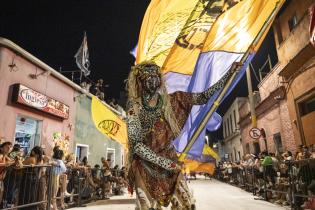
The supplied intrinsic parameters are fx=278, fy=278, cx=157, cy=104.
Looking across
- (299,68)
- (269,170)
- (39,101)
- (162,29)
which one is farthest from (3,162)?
(299,68)

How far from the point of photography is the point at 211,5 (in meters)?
5.12

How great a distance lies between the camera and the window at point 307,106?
1155cm

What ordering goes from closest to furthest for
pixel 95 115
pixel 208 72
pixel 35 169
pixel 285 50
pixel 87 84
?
1. pixel 208 72
2. pixel 35 169
3. pixel 95 115
4. pixel 285 50
5. pixel 87 84

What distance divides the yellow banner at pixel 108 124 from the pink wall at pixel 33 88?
322 cm

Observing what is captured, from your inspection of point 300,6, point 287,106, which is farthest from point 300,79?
point 300,6

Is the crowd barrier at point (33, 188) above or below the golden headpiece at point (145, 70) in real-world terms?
below

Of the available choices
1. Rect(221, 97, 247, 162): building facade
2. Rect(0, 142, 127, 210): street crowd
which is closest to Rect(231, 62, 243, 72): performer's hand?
Rect(0, 142, 127, 210): street crowd

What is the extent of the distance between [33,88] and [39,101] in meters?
0.59

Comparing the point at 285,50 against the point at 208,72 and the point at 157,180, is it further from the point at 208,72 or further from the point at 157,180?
the point at 157,180

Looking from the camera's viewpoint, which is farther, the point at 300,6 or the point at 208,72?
the point at 300,6

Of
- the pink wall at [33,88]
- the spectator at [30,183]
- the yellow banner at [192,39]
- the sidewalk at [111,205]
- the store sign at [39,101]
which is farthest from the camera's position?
the store sign at [39,101]

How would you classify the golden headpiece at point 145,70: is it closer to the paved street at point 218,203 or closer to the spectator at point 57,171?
the spectator at point 57,171

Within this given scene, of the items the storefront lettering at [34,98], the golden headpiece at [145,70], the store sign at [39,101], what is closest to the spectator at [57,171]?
the store sign at [39,101]

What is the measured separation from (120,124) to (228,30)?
5.99 metres
